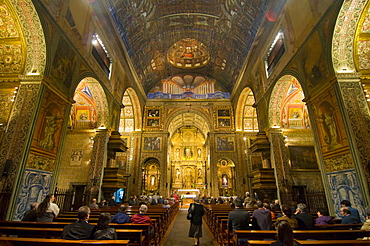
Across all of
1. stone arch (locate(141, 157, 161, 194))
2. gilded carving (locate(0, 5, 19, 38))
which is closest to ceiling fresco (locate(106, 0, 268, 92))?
gilded carving (locate(0, 5, 19, 38))

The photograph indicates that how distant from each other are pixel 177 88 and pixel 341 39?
17.3 m

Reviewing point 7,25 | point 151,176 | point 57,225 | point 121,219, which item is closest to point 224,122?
point 151,176

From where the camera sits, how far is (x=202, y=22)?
55.3 feet

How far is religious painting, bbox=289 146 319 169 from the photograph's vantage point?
13.2m

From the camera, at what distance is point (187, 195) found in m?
22.2

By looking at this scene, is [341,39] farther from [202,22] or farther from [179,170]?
[179,170]

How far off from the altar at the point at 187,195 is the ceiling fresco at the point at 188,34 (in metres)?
11.6

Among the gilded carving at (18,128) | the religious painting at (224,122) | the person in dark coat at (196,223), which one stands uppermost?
the religious painting at (224,122)

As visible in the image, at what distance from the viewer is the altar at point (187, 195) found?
21.9 meters

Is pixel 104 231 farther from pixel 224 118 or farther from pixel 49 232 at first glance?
pixel 224 118

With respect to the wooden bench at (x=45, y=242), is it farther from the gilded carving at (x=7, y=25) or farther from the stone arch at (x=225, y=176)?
the stone arch at (x=225, y=176)

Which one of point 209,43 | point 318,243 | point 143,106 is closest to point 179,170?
point 143,106

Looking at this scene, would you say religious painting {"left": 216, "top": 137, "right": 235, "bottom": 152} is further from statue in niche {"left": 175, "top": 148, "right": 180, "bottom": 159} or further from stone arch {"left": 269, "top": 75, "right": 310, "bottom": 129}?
statue in niche {"left": 175, "top": 148, "right": 180, "bottom": 159}

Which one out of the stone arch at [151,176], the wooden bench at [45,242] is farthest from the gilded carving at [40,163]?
the stone arch at [151,176]
